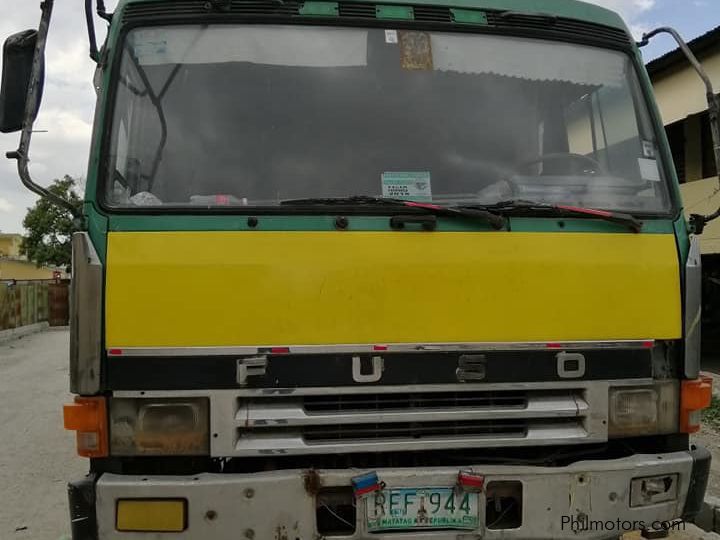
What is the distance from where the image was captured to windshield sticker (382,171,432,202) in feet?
9.17

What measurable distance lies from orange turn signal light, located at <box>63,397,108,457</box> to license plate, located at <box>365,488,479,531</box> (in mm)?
1060

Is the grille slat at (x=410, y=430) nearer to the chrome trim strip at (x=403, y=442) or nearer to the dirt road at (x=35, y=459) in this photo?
the chrome trim strip at (x=403, y=442)

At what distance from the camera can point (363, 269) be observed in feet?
8.45

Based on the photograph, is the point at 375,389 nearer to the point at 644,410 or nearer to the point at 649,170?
the point at 644,410

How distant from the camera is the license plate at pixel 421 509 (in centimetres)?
247

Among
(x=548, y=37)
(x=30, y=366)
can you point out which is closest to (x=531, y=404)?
(x=548, y=37)

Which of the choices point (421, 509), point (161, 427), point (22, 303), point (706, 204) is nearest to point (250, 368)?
point (161, 427)

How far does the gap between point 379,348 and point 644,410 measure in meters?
1.21

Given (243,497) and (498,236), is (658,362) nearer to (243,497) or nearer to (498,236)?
(498,236)

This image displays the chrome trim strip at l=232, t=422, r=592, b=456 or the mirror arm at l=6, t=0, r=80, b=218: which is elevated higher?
the mirror arm at l=6, t=0, r=80, b=218

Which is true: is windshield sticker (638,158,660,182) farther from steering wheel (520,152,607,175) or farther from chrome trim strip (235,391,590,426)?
chrome trim strip (235,391,590,426)

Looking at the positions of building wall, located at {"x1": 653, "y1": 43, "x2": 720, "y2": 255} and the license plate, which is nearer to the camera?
the license plate

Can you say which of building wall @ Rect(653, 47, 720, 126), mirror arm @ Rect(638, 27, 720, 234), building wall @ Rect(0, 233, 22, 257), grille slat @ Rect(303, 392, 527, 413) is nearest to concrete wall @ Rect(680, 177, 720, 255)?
building wall @ Rect(653, 47, 720, 126)

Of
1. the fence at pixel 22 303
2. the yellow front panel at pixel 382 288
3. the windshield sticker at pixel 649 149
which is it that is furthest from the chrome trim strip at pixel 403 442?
the fence at pixel 22 303
